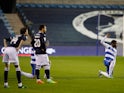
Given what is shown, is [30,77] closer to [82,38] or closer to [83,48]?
[83,48]

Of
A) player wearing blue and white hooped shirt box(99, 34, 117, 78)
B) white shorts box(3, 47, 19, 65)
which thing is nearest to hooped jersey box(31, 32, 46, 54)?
white shorts box(3, 47, 19, 65)

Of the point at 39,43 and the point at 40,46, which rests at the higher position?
the point at 39,43

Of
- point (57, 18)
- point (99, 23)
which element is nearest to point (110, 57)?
point (57, 18)

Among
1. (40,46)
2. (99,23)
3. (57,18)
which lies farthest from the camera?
A: (99,23)

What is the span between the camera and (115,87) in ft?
57.1

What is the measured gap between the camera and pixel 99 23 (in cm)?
4872

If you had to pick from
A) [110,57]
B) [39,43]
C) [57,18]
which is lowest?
[110,57]

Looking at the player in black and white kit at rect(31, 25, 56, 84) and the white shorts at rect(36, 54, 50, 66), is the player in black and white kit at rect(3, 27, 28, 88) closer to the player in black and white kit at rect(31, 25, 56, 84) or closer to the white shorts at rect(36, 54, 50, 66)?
the player in black and white kit at rect(31, 25, 56, 84)

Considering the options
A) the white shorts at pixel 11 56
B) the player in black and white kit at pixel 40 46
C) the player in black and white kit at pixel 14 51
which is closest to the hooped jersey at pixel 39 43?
the player in black and white kit at pixel 40 46

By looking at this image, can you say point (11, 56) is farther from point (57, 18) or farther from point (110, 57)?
point (57, 18)

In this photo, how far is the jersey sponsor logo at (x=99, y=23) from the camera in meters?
48.0

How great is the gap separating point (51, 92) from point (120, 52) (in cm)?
2844

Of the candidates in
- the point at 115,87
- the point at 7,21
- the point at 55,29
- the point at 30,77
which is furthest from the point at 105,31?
the point at 115,87

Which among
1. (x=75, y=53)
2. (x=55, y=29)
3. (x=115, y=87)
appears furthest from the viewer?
(x=55, y=29)
